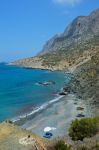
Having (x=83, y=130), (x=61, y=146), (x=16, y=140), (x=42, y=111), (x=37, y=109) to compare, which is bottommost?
(x=42, y=111)

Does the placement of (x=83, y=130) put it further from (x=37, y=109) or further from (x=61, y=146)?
(x=37, y=109)

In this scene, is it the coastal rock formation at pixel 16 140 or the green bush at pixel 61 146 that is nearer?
the green bush at pixel 61 146

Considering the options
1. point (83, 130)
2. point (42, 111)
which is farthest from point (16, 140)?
point (42, 111)

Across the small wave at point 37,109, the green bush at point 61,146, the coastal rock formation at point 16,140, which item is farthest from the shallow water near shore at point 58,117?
the green bush at point 61,146

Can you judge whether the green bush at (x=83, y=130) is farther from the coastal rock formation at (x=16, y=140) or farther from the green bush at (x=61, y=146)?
the green bush at (x=61, y=146)

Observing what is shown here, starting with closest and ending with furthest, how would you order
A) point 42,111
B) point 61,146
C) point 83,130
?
point 61,146
point 83,130
point 42,111

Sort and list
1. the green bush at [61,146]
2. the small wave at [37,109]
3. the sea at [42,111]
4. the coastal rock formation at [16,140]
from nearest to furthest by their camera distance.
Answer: the green bush at [61,146] < the coastal rock formation at [16,140] < the sea at [42,111] < the small wave at [37,109]

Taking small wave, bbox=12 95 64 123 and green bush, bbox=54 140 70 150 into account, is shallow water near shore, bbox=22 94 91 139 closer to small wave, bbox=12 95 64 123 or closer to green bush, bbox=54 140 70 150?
small wave, bbox=12 95 64 123

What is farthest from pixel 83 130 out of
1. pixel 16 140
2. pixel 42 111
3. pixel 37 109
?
pixel 37 109

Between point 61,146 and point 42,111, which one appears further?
point 42,111

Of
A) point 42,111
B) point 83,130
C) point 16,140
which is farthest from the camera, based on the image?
point 42,111

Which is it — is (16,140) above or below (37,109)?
above

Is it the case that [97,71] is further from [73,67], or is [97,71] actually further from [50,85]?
[73,67]

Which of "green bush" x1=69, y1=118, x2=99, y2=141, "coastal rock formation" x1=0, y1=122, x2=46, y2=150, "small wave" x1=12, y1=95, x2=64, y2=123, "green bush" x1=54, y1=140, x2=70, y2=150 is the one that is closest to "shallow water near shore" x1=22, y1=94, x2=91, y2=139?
"small wave" x1=12, y1=95, x2=64, y2=123
